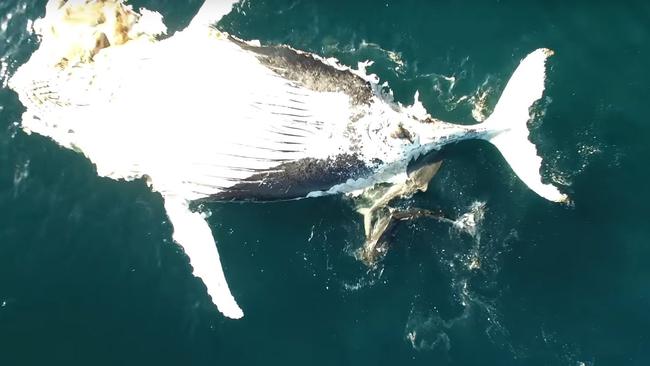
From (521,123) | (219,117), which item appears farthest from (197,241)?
(521,123)

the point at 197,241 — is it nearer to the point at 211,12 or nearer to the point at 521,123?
the point at 211,12

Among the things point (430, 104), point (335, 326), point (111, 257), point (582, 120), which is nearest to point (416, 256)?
point (335, 326)

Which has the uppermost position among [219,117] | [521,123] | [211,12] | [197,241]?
[211,12]

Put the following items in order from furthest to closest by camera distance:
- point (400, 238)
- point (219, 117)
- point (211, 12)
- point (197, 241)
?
point (400, 238) → point (211, 12) → point (197, 241) → point (219, 117)

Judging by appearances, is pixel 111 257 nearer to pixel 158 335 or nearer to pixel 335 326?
pixel 158 335

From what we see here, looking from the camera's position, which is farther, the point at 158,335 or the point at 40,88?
the point at 158,335

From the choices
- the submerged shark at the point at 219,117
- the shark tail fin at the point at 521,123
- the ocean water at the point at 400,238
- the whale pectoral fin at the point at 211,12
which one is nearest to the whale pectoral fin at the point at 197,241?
the submerged shark at the point at 219,117
